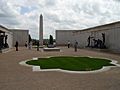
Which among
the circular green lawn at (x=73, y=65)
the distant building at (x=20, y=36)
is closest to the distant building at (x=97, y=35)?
the distant building at (x=20, y=36)

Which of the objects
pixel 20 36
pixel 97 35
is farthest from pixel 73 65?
pixel 20 36

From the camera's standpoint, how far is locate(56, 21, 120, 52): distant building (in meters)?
29.3

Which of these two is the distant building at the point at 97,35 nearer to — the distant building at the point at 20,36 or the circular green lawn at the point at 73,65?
the distant building at the point at 20,36

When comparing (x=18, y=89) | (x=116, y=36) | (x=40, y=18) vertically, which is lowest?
(x=18, y=89)

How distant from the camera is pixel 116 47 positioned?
29016 millimetres

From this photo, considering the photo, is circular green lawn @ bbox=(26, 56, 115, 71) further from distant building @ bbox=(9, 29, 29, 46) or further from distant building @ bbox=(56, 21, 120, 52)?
distant building @ bbox=(9, 29, 29, 46)

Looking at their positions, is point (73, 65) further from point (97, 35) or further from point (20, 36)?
point (20, 36)

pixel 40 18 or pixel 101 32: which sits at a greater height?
pixel 40 18

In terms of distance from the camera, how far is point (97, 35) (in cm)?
3712

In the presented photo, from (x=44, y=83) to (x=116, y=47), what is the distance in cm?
2142

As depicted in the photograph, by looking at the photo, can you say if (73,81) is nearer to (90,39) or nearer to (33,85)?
(33,85)

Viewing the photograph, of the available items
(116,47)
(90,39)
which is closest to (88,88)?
(116,47)

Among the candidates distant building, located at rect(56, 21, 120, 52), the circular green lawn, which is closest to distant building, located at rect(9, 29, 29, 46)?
distant building, located at rect(56, 21, 120, 52)

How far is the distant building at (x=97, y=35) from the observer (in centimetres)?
2928
